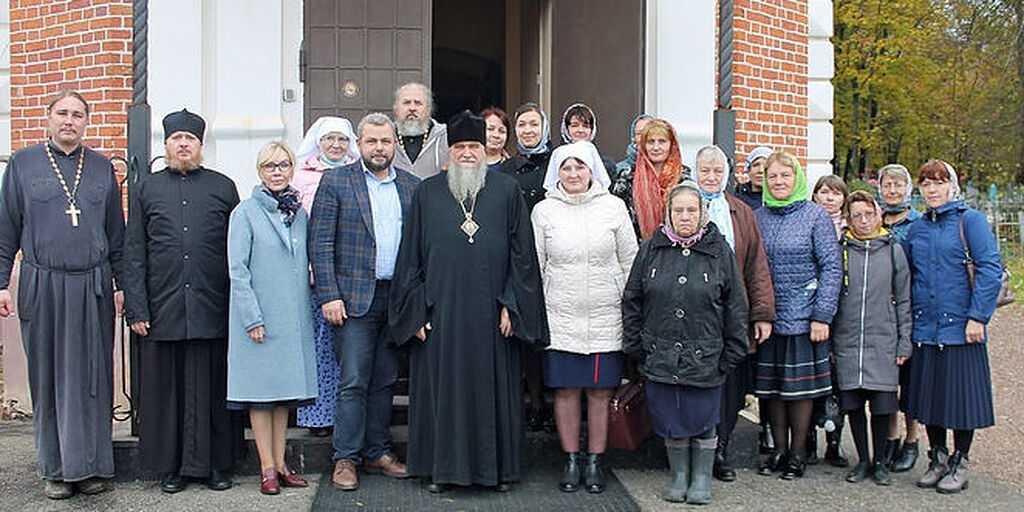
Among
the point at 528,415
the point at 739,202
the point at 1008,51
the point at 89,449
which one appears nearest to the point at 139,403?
the point at 89,449

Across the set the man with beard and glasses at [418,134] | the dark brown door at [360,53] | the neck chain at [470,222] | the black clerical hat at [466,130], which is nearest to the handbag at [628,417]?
the neck chain at [470,222]

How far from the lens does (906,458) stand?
6.44 metres

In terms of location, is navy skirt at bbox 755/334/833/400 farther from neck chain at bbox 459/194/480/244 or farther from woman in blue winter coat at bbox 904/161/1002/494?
neck chain at bbox 459/194/480/244

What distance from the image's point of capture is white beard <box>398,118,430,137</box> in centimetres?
652

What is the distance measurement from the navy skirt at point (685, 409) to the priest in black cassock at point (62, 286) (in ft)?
9.28

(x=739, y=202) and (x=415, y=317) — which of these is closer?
(x=415, y=317)

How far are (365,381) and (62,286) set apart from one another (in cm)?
157

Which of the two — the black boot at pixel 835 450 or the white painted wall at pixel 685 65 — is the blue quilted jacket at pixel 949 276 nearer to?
the black boot at pixel 835 450

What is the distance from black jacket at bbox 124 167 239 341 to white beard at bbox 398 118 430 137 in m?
1.37

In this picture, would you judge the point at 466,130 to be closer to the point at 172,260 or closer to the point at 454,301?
the point at 454,301

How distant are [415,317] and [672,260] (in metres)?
1.31

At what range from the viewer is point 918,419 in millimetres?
6012

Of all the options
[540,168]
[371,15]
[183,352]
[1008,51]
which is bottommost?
[183,352]

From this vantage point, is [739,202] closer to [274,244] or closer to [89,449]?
[274,244]
